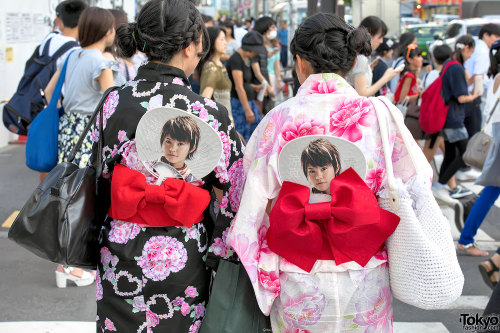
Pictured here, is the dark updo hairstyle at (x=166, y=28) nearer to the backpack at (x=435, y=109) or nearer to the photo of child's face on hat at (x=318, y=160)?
the photo of child's face on hat at (x=318, y=160)

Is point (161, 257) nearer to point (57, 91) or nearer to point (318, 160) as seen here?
point (318, 160)

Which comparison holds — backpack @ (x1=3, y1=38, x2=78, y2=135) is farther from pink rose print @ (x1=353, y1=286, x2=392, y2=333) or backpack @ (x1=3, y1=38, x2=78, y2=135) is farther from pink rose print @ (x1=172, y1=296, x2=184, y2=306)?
pink rose print @ (x1=353, y1=286, x2=392, y2=333)

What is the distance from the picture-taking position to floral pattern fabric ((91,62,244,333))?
7.99ft

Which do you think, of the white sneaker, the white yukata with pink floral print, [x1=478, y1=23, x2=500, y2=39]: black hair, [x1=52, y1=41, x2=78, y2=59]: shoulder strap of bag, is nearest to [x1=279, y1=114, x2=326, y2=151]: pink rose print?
the white yukata with pink floral print

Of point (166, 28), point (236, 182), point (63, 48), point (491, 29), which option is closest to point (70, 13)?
point (63, 48)

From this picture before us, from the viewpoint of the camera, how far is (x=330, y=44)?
2418 mm

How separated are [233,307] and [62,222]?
2.37ft

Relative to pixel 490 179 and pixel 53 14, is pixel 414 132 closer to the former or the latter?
pixel 490 179

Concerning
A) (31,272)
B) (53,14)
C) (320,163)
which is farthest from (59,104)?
(53,14)

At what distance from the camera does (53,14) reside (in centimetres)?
1198

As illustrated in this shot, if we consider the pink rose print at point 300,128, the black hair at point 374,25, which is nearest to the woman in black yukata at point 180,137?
the pink rose print at point 300,128

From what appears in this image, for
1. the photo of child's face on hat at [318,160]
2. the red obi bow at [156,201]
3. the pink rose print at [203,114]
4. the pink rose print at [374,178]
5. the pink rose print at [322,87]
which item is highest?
the pink rose print at [322,87]

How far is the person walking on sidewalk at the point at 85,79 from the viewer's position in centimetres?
430

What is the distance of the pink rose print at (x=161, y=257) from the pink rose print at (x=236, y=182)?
0.86ft
